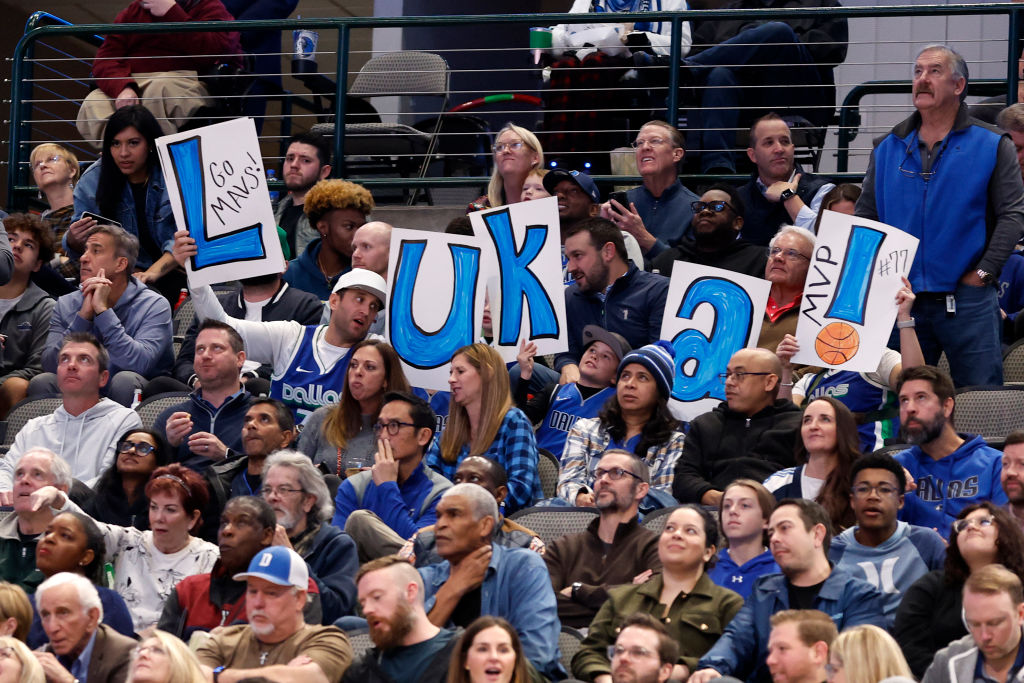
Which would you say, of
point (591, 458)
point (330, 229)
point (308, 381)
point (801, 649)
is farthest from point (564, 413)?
point (801, 649)

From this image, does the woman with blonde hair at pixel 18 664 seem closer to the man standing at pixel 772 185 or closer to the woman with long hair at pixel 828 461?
the woman with long hair at pixel 828 461

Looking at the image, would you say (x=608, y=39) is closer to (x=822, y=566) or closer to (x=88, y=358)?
(x=88, y=358)

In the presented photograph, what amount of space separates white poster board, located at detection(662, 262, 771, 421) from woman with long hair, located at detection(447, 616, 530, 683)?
2.45 meters

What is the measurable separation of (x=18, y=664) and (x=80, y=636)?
0.39 metres

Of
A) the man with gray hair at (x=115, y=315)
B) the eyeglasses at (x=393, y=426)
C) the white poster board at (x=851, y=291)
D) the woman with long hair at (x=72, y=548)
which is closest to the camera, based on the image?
the woman with long hair at (x=72, y=548)

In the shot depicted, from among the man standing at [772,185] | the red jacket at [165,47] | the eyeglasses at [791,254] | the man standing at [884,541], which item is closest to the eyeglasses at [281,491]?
the man standing at [884,541]

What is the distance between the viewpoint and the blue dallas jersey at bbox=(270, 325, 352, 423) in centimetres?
809

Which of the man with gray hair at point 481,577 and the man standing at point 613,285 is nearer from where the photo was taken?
the man with gray hair at point 481,577

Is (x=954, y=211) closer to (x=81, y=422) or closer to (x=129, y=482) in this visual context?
(x=129, y=482)

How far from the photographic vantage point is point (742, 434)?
7.38m

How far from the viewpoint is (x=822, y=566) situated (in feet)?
20.1

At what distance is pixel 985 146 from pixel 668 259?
1760mm

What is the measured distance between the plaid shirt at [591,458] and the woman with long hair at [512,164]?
2234 millimetres

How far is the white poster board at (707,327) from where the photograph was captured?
7980 millimetres
